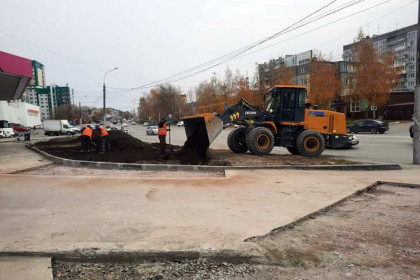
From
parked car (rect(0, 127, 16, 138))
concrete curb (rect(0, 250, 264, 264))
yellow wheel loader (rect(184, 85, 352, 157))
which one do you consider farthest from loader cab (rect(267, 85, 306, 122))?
parked car (rect(0, 127, 16, 138))

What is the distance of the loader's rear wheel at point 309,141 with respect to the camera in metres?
14.0

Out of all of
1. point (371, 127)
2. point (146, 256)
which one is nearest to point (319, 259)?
point (146, 256)

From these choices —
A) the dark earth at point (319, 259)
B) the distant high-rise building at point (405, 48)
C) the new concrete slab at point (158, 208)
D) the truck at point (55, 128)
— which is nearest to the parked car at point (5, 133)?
the truck at point (55, 128)

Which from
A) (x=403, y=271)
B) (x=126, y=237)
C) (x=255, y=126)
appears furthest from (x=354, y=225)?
(x=255, y=126)

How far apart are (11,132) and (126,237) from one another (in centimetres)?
4974

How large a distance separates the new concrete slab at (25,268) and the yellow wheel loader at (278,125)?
32.6 ft

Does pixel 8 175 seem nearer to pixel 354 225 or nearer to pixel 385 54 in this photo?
pixel 354 225

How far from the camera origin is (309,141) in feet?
46.7

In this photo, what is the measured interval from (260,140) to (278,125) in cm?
149

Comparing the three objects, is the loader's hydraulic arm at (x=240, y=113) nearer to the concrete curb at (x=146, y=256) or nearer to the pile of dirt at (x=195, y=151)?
the pile of dirt at (x=195, y=151)

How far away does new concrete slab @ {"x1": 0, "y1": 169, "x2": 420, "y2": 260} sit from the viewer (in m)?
4.39

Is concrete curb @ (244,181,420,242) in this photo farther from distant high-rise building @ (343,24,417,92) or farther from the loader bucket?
distant high-rise building @ (343,24,417,92)

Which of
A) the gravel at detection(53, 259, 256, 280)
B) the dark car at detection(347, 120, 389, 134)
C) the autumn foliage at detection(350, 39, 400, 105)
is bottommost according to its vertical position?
the gravel at detection(53, 259, 256, 280)

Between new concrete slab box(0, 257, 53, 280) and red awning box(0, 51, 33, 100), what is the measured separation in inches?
670
